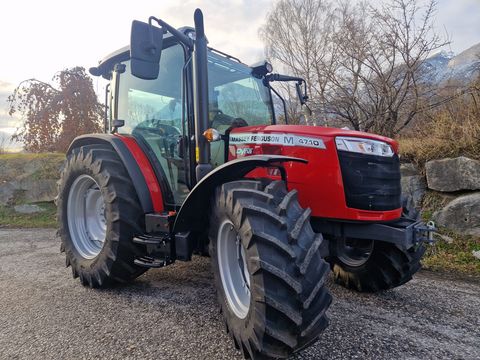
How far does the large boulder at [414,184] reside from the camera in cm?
591

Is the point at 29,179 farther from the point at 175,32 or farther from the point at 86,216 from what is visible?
the point at 175,32

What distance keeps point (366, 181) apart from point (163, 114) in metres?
2.00

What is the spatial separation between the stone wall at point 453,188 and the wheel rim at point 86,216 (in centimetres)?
387

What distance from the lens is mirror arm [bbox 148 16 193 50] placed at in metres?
2.81

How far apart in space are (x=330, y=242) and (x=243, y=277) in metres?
0.86

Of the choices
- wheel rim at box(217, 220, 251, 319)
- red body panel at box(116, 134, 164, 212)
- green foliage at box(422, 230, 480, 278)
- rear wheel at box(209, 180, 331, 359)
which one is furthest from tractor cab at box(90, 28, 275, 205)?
green foliage at box(422, 230, 480, 278)

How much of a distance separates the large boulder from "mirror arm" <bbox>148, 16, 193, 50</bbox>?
435cm

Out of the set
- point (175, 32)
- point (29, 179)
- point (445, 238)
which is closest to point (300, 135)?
point (175, 32)

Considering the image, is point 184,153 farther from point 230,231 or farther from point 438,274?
point 438,274

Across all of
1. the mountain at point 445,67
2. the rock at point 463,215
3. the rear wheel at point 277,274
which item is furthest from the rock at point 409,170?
the rear wheel at point 277,274

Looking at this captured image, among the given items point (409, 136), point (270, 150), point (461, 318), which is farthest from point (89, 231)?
point (409, 136)

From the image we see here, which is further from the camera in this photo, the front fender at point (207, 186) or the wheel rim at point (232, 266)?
the wheel rim at point (232, 266)

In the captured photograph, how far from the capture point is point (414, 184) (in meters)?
5.98

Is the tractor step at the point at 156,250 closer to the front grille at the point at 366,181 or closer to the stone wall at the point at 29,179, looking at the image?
the front grille at the point at 366,181
